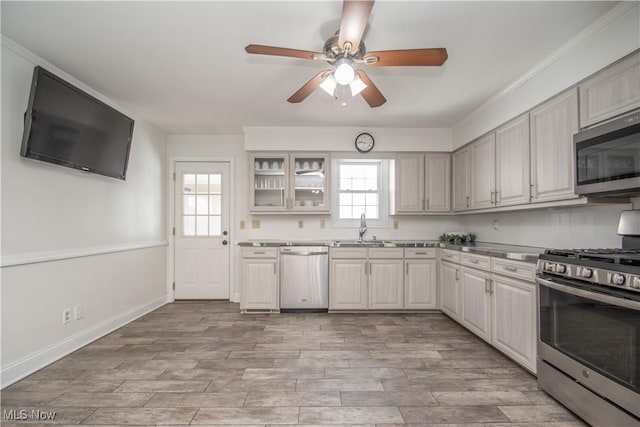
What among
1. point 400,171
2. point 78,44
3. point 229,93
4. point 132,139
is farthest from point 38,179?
point 400,171

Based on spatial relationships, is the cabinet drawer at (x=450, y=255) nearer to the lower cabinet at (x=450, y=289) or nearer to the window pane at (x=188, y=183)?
the lower cabinet at (x=450, y=289)

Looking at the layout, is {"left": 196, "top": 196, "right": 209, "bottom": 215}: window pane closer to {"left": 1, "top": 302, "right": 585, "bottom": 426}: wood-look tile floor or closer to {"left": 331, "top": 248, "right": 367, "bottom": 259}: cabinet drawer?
{"left": 1, "top": 302, "right": 585, "bottom": 426}: wood-look tile floor

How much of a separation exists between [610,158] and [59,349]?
4422mm

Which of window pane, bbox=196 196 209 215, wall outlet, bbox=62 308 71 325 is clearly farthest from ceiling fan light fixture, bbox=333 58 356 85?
window pane, bbox=196 196 209 215

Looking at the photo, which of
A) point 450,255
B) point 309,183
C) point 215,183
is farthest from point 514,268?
point 215,183

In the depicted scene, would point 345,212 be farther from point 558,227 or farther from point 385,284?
point 558,227

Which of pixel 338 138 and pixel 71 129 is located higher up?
pixel 338 138

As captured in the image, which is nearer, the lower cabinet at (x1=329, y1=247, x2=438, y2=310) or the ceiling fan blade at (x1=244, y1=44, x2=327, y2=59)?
the ceiling fan blade at (x1=244, y1=44, x2=327, y2=59)

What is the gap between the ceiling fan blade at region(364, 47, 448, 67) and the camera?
190 centimetres

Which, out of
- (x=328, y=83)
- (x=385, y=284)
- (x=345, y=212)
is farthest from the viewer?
(x=345, y=212)

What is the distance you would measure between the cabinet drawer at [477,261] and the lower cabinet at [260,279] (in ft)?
7.44

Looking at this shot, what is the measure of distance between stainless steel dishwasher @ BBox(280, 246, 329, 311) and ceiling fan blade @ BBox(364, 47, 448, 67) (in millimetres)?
2573

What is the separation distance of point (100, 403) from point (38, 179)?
1831mm

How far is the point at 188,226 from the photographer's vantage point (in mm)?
4836
